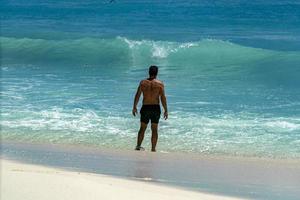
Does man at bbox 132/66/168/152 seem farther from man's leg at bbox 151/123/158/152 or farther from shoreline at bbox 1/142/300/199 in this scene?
shoreline at bbox 1/142/300/199

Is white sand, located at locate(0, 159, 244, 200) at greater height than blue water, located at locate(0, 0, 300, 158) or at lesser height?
lesser

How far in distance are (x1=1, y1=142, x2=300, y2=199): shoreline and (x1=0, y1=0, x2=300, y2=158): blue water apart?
1.71ft

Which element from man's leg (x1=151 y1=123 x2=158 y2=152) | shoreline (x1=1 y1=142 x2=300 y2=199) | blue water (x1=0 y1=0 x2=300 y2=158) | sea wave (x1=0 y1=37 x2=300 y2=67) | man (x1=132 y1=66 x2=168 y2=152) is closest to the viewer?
shoreline (x1=1 y1=142 x2=300 y2=199)

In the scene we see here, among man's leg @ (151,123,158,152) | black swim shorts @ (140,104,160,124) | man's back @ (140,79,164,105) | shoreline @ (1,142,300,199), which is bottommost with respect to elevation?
shoreline @ (1,142,300,199)

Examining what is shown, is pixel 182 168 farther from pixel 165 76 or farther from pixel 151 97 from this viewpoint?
pixel 165 76

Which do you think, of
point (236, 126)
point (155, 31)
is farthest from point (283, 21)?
point (236, 126)

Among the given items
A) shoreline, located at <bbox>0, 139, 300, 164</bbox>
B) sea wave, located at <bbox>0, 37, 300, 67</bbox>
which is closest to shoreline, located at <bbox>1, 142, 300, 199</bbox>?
shoreline, located at <bbox>0, 139, 300, 164</bbox>

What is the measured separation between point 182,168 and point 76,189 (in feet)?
8.26

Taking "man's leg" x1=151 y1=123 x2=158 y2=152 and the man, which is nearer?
"man's leg" x1=151 y1=123 x2=158 y2=152

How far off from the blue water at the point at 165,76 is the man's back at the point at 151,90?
2.09ft

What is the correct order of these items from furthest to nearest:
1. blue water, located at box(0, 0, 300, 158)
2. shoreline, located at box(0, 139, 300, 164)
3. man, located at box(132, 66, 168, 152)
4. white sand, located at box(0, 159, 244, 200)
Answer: blue water, located at box(0, 0, 300, 158) → man, located at box(132, 66, 168, 152) → shoreline, located at box(0, 139, 300, 164) → white sand, located at box(0, 159, 244, 200)

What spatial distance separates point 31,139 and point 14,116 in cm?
170

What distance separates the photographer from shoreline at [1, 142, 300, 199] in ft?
25.5

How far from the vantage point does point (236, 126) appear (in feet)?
37.3
